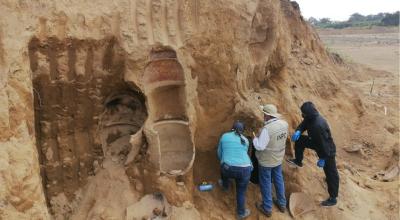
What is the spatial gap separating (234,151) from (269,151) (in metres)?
0.45

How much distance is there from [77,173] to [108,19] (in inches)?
66.4

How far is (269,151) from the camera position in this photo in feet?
16.9

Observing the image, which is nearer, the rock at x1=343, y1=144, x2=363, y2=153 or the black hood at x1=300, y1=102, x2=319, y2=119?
the black hood at x1=300, y1=102, x2=319, y2=119

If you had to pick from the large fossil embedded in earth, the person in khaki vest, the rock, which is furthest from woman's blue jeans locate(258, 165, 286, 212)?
the rock

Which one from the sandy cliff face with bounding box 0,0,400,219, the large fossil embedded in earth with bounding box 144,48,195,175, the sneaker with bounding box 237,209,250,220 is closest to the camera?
the sandy cliff face with bounding box 0,0,400,219

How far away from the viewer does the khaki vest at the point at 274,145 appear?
5.11 meters

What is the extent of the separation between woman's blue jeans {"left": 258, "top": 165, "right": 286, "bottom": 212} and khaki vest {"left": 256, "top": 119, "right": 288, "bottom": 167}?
0.31ft

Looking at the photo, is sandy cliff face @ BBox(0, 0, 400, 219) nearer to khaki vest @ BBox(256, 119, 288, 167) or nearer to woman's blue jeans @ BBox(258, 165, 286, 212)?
woman's blue jeans @ BBox(258, 165, 286, 212)

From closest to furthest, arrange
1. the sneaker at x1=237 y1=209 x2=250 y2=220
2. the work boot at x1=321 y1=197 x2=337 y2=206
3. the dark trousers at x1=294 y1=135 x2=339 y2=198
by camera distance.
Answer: the sneaker at x1=237 y1=209 x2=250 y2=220 < the dark trousers at x1=294 y1=135 x2=339 y2=198 < the work boot at x1=321 y1=197 x2=337 y2=206

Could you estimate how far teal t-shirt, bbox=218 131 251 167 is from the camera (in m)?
4.97

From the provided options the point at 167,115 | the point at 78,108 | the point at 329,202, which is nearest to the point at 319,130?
the point at 329,202

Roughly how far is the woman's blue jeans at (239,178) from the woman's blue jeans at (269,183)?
0.25 metres

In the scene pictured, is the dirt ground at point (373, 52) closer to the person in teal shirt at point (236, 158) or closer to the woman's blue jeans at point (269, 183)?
the woman's blue jeans at point (269, 183)

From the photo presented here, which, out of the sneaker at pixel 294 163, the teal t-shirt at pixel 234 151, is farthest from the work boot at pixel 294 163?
the teal t-shirt at pixel 234 151
